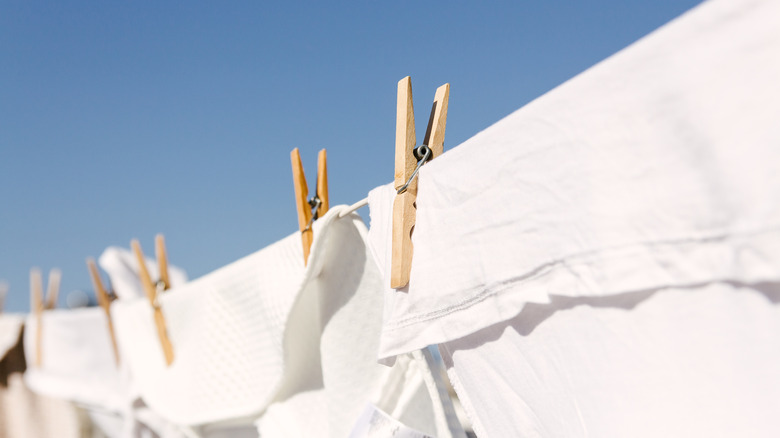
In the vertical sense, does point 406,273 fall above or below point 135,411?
above

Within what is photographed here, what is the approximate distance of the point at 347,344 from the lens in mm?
695

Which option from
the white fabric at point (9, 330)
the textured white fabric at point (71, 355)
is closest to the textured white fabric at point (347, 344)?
the textured white fabric at point (71, 355)

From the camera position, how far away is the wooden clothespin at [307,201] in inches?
27.3

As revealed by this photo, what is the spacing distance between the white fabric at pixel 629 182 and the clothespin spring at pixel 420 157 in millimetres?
35

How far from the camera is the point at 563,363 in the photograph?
0.40 meters

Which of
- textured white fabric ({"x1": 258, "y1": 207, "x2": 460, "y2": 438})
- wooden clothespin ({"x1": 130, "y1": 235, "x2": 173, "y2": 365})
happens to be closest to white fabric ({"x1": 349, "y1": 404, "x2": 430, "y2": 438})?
textured white fabric ({"x1": 258, "y1": 207, "x2": 460, "y2": 438})

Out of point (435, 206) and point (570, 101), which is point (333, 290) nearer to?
point (435, 206)

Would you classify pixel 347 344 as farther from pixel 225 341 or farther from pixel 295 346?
pixel 225 341

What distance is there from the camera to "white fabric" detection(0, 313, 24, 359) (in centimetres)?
136

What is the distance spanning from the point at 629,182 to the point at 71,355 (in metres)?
1.30

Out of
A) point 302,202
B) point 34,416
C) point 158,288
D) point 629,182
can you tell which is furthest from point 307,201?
point 34,416

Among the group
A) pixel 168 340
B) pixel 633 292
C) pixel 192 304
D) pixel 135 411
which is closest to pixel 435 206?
pixel 633 292

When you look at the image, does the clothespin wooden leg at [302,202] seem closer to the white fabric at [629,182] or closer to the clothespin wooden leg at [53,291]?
the white fabric at [629,182]

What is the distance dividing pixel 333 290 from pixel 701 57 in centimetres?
49
